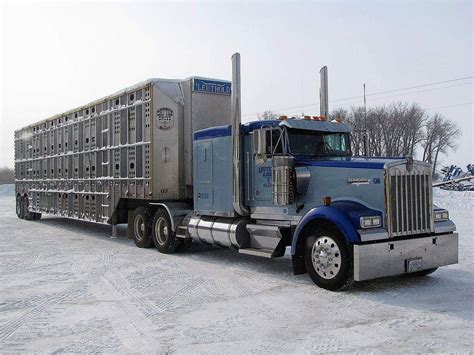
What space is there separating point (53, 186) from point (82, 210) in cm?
299

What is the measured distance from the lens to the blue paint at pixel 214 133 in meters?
9.73

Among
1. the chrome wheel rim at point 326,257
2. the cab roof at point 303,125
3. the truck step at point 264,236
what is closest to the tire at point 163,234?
the truck step at point 264,236

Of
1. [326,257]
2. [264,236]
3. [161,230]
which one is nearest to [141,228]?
[161,230]

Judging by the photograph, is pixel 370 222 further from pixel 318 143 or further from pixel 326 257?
pixel 318 143

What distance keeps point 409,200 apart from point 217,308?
3.29 metres

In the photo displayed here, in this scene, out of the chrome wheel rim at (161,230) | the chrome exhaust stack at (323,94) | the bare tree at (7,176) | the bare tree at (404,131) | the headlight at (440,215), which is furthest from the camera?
the bare tree at (7,176)

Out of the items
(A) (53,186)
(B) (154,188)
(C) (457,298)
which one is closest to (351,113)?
(A) (53,186)

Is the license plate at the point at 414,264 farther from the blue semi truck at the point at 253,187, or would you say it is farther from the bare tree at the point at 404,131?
the bare tree at the point at 404,131

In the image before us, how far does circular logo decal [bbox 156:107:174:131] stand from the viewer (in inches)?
449

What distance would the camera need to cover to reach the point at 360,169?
745 cm

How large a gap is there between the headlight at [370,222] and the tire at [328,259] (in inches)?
15.1

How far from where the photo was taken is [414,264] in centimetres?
729

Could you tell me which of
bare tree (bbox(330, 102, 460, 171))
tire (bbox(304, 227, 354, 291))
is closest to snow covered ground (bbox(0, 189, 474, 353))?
tire (bbox(304, 227, 354, 291))

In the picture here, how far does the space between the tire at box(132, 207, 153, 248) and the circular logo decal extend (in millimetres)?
2236
